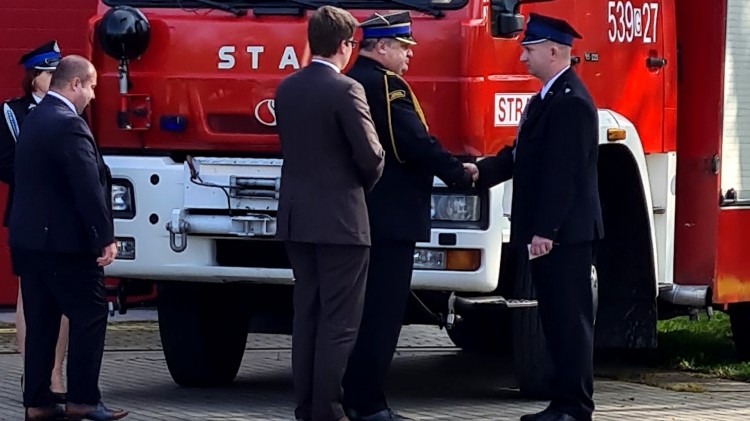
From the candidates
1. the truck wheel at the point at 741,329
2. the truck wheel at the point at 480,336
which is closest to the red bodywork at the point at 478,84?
the truck wheel at the point at 741,329

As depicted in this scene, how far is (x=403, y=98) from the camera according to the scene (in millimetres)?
7363

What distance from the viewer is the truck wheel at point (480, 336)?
10198 millimetres

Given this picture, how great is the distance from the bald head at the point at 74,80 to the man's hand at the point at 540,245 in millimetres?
1965

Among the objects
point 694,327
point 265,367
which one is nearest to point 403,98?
point 265,367

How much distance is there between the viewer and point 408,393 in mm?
9000

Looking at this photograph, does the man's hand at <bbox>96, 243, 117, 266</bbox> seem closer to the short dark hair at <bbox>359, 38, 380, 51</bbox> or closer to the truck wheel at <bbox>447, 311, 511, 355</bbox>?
the short dark hair at <bbox>359, 38, 380, 51</bbox>

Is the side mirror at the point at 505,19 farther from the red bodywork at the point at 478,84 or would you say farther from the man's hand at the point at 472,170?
the man's hand at the point at 472,170

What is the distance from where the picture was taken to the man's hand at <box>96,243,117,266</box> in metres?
7.38

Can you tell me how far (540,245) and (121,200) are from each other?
200 cm

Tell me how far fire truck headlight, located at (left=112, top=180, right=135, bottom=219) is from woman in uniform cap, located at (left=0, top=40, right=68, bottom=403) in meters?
0.47

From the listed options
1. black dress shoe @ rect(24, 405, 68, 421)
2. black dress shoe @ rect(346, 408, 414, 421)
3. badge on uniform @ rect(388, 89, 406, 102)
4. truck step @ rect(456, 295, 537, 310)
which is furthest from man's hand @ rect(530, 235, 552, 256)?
black dress shoe @ rect(24, 405, 68, 421)

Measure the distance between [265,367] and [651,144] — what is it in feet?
9.14

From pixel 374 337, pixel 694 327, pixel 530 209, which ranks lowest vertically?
pixel 694 327

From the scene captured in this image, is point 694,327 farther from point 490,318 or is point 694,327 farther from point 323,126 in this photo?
point 323,126
